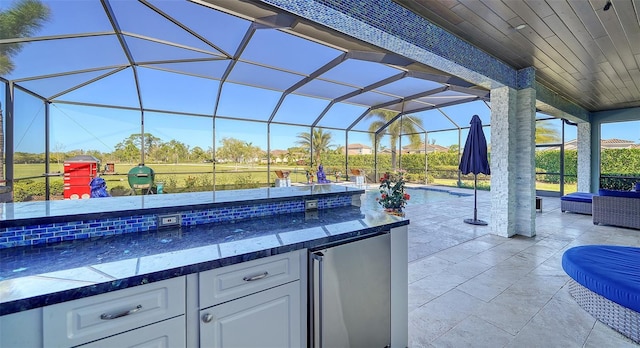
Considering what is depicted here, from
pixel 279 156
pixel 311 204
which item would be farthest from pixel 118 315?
pixel 279 156

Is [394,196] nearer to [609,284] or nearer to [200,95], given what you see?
[609,284]

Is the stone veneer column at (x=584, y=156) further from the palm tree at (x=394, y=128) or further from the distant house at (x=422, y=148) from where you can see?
the palm tree at (x=394, y=128)

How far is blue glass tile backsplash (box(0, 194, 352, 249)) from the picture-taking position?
1.28m

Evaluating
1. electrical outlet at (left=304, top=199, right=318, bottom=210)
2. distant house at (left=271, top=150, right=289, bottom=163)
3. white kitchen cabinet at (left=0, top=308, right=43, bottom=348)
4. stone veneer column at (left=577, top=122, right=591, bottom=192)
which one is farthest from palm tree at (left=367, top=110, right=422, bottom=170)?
white kitchen cabinet at (left=0, top=308, right=43, bottom=348)

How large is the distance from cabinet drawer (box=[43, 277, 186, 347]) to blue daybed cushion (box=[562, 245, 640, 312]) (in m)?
2.94

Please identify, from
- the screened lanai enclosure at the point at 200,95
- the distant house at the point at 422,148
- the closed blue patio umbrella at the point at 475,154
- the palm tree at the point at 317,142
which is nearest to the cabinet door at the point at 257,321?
the screened lanai enclosure at the point at 200,95

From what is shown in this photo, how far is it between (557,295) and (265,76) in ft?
20.5

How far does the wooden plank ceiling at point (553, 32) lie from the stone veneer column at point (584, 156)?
4013 millimetres

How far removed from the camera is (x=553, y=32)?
3.03 meters

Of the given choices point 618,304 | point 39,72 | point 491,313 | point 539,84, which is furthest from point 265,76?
point 618,304

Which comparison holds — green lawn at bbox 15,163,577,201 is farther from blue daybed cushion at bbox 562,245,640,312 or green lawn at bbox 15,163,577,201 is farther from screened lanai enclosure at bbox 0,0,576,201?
blue daybed cushion at bbox 562,245,640,312

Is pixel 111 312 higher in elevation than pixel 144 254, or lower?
lower

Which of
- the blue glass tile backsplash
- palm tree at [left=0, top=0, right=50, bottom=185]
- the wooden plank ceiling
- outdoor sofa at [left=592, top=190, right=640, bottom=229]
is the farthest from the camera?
outdoor sofa at [left=592, top=190, right=640, bottom=229]

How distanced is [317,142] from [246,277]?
38.9 ft
